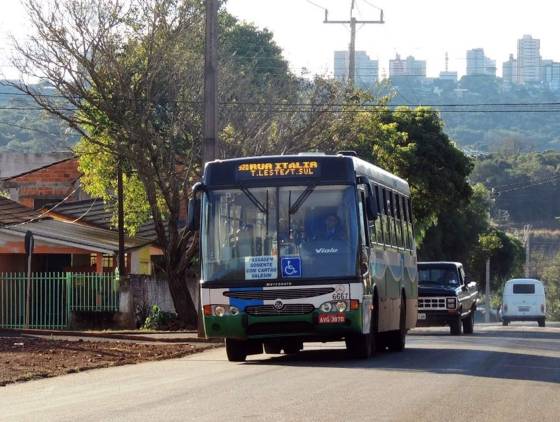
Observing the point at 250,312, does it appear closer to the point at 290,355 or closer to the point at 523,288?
the point at 290,355

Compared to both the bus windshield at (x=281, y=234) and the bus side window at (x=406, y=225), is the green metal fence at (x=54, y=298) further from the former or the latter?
the bus windshield at (x=281, y=234)

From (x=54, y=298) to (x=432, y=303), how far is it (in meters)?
10.2

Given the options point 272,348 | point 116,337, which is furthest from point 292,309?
point 116,337

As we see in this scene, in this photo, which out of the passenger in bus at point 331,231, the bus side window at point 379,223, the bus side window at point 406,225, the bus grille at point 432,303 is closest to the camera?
the passenger in bus at point 331,231

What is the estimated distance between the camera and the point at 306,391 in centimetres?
1524

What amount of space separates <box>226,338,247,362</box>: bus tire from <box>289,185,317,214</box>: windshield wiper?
243 centimetres

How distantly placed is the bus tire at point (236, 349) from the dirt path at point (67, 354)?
5.16ft

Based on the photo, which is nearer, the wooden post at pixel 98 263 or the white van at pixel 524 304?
the wooden post at pixel 98 263

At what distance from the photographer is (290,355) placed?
2342cm

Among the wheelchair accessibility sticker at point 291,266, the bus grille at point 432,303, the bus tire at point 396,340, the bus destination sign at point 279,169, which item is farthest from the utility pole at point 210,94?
the bus grille at point 432,303

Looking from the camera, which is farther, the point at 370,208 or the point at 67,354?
the point at 67,354

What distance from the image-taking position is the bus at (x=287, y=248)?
20.3m

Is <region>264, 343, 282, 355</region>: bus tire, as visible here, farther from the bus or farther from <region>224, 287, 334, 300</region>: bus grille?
<region>224, 287, 334, 300</region>: bus grille

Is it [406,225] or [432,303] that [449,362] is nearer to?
[406,225]
